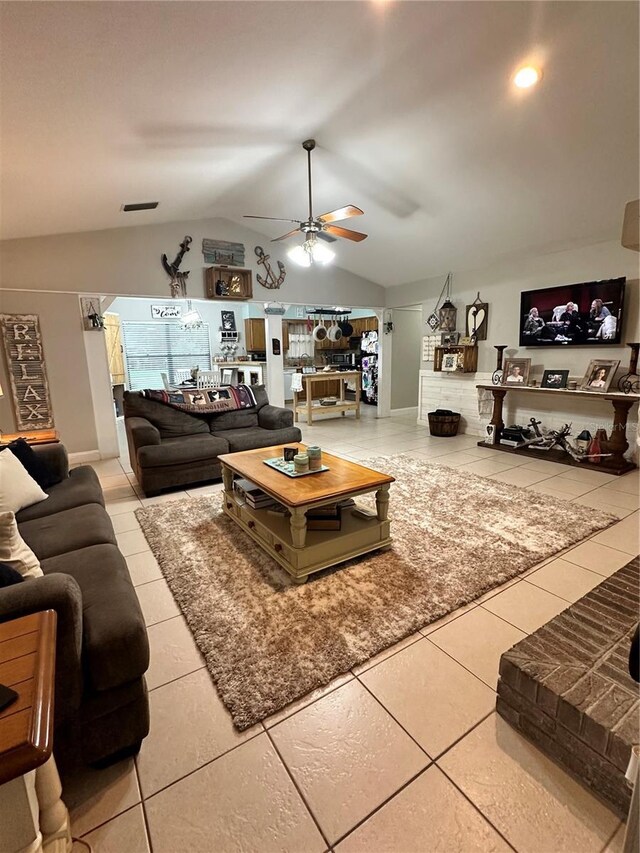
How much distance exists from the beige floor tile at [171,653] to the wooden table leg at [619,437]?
4318 mm

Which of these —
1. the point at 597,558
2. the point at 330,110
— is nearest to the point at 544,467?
the point at 597,558

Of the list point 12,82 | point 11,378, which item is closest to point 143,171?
point 12,82

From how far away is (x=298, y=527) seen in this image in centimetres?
219

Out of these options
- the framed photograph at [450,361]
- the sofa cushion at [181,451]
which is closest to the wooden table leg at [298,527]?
the sofa cushion at [181,451]

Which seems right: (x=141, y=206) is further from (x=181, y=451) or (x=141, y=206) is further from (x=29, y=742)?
(x=29, y=742)

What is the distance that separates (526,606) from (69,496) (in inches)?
104

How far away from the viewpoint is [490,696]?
152 centimetres

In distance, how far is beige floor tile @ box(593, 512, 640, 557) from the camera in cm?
252

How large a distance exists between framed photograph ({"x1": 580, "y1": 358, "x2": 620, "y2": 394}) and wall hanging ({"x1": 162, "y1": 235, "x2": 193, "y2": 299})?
504cm

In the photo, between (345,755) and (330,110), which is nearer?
(345,755)

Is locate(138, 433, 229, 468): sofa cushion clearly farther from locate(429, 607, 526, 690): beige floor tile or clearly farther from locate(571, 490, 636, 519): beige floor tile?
locate(571, 490, 636, 519): beige floor tile

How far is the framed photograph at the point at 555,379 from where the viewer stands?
4527 millimetres

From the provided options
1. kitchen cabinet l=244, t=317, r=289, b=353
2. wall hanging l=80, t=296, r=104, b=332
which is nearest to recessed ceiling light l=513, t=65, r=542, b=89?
wall hanging l=80, t=296, r=104, b=332

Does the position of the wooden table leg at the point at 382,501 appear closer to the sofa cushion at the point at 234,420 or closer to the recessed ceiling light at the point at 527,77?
the sofa cushion at the point at 234,420
